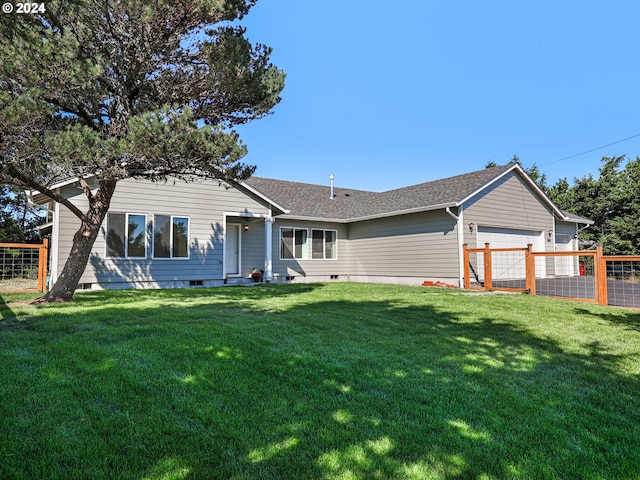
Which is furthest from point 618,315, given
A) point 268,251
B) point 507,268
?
point 268,251

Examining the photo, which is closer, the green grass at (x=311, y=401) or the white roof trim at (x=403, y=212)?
the green grass at (x=311, y=401)

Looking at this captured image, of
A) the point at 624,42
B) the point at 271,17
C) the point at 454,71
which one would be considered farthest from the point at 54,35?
the point at 624,42

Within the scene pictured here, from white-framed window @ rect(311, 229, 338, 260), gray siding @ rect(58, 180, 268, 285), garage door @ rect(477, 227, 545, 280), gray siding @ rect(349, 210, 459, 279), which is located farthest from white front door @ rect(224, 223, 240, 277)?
garage door @ rect(477, 227, 545, 280)

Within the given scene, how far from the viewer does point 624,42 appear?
541 inches

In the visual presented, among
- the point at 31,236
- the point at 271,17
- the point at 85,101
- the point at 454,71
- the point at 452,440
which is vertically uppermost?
the point at 454,71

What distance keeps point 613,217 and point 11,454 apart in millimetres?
30339

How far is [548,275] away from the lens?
15.1m

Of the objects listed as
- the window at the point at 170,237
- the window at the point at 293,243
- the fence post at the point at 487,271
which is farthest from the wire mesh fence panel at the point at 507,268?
the window at the point at 170,237

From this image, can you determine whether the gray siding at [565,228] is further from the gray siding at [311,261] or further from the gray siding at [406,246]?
the gray siding at [311,261]

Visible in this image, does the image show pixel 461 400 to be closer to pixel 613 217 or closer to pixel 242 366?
pixel 242 366

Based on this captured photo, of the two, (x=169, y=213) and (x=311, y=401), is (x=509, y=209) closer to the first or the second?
(x=169, y=213)

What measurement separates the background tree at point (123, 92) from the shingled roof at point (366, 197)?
608 centimetres

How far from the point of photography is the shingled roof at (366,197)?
1340cm

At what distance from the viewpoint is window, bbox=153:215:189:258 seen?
11.7m
